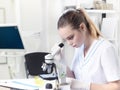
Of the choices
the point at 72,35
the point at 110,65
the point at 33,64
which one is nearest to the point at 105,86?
the point at 110,65

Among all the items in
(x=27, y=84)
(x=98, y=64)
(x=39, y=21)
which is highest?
(x=39, y=21)

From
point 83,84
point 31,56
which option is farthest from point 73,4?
point 83,84

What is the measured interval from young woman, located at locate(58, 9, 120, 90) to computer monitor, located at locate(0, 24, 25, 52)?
1030mm

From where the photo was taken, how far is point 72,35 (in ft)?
5.31

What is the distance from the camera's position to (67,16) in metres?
1.63

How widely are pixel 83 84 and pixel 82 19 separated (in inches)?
17.4

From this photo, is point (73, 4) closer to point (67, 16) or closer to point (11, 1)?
point (11, 1)

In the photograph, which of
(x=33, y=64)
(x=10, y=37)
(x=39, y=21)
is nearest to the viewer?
(x=10, y=37)

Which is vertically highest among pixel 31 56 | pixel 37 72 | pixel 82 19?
pixel 82 19

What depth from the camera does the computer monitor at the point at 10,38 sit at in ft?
8.39

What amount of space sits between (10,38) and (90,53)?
1135 mm

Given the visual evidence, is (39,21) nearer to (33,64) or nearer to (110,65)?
(33,64)

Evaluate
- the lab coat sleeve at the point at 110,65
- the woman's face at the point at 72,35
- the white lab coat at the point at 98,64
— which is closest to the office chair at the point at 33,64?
the white lab coat at the point at 98,64

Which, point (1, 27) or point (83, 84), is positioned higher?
point (1, 27)
